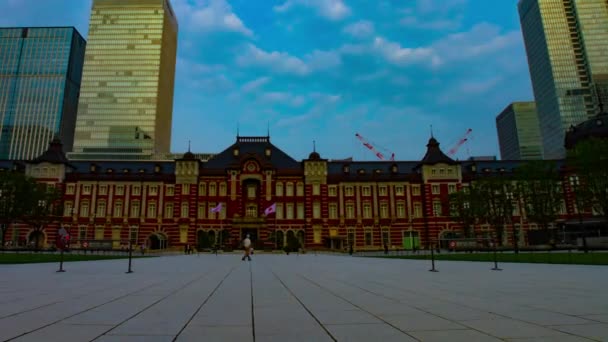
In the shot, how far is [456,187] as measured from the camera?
200 feet

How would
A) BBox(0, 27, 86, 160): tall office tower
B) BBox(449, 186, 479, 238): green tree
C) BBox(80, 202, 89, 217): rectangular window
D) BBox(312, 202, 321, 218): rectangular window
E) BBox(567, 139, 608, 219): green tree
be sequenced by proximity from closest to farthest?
BBox(567, 139, 608, 219): green tree → BBox(449, 186, 479, 238): green tree → BBox(80, 202, 89, 217): rectangular window → BBox(312, 202, 321, 218): rectangular window → BBox(0, 27, 86, 160): tall office tower

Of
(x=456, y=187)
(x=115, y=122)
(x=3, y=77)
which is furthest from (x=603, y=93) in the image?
(x=3, y=77)

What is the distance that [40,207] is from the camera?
160ft

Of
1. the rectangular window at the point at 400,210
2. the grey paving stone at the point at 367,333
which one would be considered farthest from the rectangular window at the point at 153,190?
the grey paving stone at the point at 367,333

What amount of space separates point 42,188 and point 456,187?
6528 cm

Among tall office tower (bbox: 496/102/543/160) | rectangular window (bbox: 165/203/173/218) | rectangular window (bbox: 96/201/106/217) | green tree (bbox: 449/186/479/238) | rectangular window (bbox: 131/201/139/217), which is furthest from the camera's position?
tall office tower (bbox: 496/102/543/160)

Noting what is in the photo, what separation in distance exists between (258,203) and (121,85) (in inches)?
3744

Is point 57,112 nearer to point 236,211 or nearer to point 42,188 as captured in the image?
point 42,188

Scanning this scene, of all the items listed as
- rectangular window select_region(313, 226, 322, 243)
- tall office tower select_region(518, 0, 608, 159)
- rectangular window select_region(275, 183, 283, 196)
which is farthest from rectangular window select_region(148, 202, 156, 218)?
tall office tower select_region(518, 0, 608, 159)

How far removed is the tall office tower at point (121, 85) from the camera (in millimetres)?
124625

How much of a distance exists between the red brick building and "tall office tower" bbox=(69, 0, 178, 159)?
214 feet

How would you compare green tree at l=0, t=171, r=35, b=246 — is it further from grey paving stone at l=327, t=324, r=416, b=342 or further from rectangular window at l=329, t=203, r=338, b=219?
grey paving stone at l=327, t=324, r=416, b=342

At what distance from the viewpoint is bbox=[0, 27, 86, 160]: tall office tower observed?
131 metres

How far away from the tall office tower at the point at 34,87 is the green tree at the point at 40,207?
316ft
